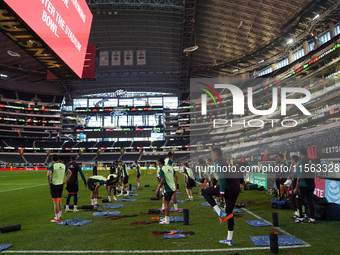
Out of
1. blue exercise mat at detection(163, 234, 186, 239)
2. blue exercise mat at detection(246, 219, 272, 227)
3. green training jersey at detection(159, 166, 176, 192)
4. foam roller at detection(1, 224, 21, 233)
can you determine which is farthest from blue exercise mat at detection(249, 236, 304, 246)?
foam roller at detection(1, 224, 21, 233)

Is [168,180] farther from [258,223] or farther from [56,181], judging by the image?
[56,181]

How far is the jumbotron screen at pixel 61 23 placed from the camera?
11445 millimetres

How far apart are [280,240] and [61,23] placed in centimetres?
1472

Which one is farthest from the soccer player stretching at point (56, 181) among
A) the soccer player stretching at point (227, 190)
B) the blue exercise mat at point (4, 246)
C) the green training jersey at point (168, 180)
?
the soccer player stretching at point (227, 190)

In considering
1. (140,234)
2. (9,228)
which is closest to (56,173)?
(9,228)

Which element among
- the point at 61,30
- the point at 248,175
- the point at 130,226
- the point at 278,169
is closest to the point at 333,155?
the point at 278,169

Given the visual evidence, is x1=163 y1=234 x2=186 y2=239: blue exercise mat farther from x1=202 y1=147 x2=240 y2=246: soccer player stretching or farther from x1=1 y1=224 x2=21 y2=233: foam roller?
x1=1 y1=224 x2=21 y2=233: foam roller

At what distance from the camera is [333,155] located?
13.0m

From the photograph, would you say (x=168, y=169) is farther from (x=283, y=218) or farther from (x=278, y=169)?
(x=278, y=169)

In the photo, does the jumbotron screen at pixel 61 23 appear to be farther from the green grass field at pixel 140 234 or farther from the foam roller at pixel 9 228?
the foam roller at pixel 9 228

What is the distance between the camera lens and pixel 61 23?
13742 mm

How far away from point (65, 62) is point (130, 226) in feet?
40.8

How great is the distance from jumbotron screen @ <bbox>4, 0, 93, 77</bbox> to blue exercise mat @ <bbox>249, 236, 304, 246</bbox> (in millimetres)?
13088

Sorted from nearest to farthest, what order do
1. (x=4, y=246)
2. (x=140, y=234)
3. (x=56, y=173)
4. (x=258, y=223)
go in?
(x=4, y=246) → (x=140, y=234) → (x=258, y=223) → (x=56, y=173)
